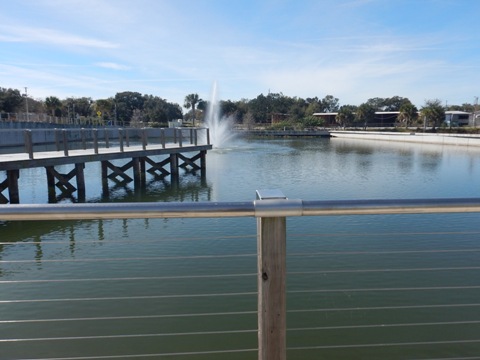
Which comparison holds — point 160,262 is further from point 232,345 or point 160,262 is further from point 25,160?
point 25,160

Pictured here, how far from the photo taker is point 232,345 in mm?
4535

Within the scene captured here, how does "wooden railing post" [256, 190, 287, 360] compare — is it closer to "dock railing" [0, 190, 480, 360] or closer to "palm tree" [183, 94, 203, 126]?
"dock railing" [0, 190, 480, 360]

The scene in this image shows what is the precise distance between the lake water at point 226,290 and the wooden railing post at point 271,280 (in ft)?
1.99

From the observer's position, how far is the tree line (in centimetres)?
6203

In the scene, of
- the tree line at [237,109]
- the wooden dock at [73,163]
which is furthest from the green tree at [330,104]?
the wooden dock at [73,163]

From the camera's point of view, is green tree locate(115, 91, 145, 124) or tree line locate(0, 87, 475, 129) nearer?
tree line locate(0, 87, 475, 129)

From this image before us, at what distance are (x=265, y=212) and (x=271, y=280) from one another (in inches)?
11.6

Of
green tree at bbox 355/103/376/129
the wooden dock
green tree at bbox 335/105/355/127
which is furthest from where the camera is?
Result: green tree at bbox 335/105/355/127

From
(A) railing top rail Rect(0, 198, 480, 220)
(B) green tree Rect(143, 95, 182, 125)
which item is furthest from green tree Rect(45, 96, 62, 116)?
(A) railing top rail Rect(0, 198, 480, 220)

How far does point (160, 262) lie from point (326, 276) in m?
2.89

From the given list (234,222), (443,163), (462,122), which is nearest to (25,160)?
(234,222)

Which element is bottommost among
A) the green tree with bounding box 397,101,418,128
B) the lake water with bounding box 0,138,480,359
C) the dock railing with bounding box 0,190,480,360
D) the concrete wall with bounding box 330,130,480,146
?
the lake water with bounding box 0,138,480,359

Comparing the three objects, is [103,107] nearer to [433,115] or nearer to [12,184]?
[433,115]

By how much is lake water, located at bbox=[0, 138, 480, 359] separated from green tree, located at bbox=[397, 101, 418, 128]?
56.3 meters
